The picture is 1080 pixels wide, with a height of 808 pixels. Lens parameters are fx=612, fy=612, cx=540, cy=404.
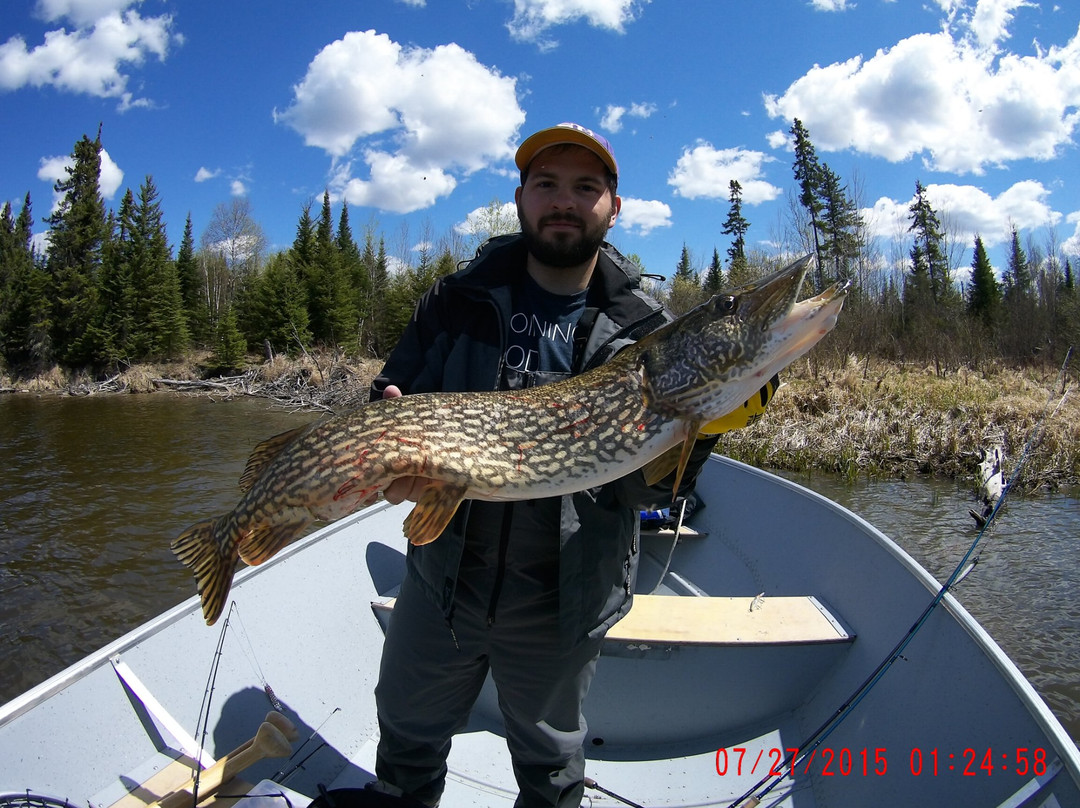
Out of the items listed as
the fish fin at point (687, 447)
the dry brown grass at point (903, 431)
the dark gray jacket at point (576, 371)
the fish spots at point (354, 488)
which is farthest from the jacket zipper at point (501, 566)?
the dry brown grass at point (903, 431)

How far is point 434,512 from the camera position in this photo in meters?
2.05

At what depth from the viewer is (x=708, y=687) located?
3.27m

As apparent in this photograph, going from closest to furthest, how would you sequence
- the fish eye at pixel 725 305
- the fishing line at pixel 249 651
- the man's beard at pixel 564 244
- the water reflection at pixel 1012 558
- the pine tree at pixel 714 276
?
the fish eye at pixel 725 305, the man's beard at pixel 564 244, the fishing line at pixel 249 651, the water reflection at pixel 1012 558, the pine tree at pixel 714 276

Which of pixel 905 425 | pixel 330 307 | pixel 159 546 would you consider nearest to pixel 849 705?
pixel 159 546

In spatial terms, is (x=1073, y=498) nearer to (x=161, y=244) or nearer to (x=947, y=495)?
(x=947, y=495)

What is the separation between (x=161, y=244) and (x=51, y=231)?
17.1 ft

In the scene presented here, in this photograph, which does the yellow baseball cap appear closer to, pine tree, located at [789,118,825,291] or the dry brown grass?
the dry brown grass

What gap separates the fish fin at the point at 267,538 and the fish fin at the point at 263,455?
0.17 metres

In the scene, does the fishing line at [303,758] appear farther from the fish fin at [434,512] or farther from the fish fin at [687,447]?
the fish fin at [687,447]

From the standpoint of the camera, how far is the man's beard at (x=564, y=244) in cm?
236

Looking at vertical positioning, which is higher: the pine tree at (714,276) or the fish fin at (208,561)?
the pine tree at (714,276)

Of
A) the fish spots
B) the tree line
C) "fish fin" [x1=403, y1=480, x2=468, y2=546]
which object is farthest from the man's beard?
the tree line

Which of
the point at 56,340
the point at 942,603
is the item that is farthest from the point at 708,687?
the point at 56,340
